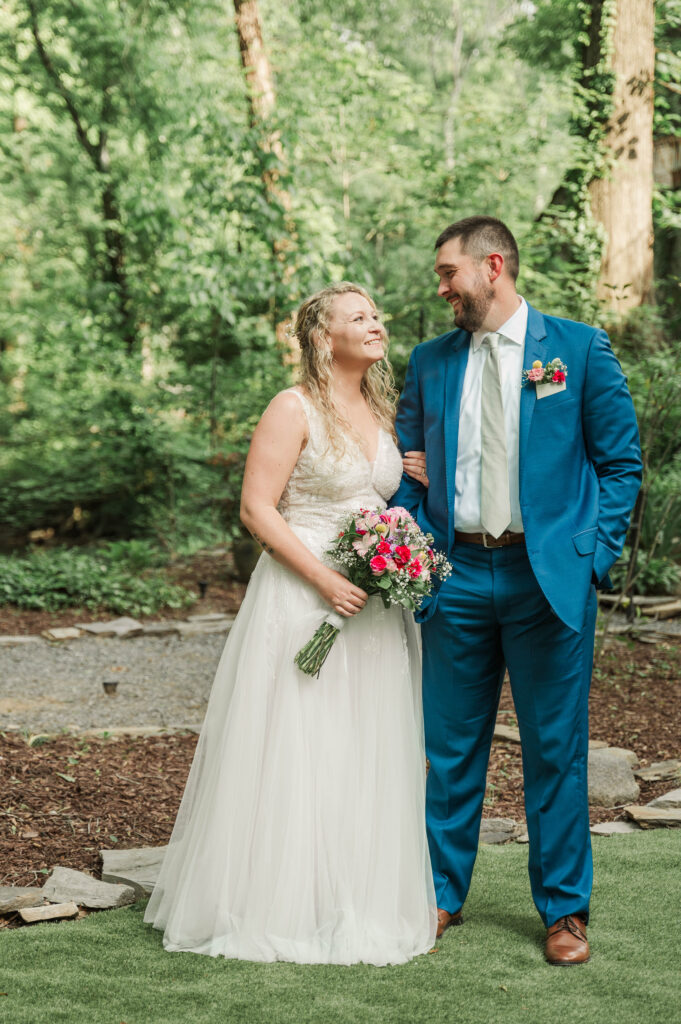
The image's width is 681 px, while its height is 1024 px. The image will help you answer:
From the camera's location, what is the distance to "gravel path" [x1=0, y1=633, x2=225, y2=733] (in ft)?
19.0

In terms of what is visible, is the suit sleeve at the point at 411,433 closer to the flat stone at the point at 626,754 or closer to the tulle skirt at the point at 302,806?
the tulle skirt at the point at 302,806

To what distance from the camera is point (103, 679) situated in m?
6.70

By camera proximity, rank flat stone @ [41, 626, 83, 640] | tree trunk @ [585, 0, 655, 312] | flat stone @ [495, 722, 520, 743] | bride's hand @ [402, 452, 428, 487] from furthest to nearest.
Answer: tree trunk @ [585, 0, 655, 312]
flat stone @ [41, 626, 83, 640]
flat stone @ [495, 722, 520, 743]
bride's hand @ [402, 452, 428, 487]

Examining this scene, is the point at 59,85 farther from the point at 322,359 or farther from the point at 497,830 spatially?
the point at 497,830

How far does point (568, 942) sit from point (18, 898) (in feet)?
5.74

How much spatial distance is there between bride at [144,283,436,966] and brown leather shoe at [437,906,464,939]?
66 mm

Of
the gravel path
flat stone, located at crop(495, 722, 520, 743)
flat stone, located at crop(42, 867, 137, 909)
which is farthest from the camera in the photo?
the gravel path

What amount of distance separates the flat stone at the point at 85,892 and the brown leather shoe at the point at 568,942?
1.40 metres

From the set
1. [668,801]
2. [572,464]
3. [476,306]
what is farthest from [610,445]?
→ [668,801]

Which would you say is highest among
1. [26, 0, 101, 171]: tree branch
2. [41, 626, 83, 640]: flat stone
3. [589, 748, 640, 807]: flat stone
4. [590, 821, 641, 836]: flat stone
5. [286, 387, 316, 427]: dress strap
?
[26, 0, 101, 171]: tree branch

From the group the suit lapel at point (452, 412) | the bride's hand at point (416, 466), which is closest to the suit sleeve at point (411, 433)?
the bride's hand at point (416, 466)

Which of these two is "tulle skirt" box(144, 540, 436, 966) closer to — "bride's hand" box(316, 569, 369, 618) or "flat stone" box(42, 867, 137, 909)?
"bride's hand" box(316, 569, 369, 618)

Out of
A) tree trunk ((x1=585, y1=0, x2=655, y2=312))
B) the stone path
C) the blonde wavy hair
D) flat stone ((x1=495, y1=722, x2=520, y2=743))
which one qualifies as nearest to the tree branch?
tree trunk ((x1=585, y1=0, x2=655, y2=312))

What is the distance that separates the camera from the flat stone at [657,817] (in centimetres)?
402
